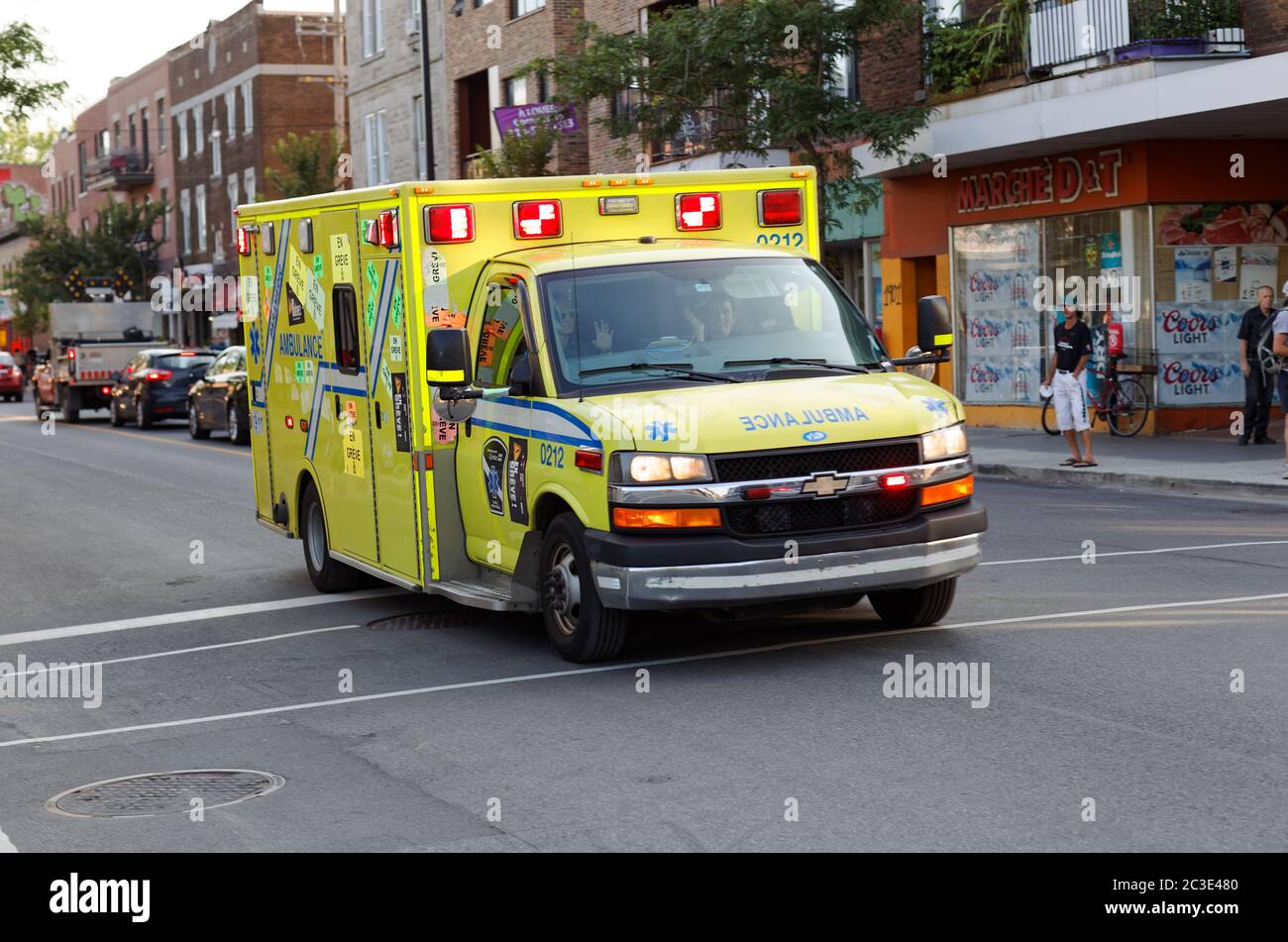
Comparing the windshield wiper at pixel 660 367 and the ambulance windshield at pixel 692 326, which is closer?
the windshield wiper at pixel 660 367

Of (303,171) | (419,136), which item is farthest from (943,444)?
(303,171)

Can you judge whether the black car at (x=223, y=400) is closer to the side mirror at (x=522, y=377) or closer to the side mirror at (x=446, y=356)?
the side mirror at (x=522, y=377)

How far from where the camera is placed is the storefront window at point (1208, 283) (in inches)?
922

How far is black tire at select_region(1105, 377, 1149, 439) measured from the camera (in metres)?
23.4

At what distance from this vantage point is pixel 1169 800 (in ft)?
20.4

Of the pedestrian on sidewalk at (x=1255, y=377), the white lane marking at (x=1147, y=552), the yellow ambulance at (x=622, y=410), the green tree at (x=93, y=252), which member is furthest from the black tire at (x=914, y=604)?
the green tree at (x=93, y=252)

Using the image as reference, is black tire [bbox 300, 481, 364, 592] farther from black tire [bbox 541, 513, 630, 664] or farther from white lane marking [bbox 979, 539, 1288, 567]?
white lane marking [bbox 979, 539, 1288, 567]

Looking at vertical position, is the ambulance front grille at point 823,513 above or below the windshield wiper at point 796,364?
below

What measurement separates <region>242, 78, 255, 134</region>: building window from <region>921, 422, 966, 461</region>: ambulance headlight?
55131 millimetres

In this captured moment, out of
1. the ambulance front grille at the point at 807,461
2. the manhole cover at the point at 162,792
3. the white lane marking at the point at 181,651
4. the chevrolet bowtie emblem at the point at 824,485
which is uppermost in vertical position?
the ambulance front grille at the point at 807,461

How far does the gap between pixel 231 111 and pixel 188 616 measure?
5452 centimetres

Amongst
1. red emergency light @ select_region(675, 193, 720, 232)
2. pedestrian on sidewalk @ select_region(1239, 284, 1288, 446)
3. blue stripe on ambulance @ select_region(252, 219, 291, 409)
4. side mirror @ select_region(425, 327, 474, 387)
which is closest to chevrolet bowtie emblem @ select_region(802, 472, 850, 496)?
side mirror @ select_region(425, 327, 474, 387)

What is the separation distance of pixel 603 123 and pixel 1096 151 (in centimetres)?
671

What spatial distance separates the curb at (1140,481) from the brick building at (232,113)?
129ft
